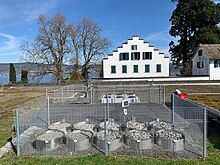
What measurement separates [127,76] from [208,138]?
130 feet

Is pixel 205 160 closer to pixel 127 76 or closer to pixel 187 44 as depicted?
pixel 127 76

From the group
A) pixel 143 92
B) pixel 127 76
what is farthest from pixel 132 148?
pixel 127 76

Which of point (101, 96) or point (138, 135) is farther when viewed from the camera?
point (101, 96)

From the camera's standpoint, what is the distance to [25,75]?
5103cm

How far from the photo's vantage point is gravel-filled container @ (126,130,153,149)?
8406 millimetres

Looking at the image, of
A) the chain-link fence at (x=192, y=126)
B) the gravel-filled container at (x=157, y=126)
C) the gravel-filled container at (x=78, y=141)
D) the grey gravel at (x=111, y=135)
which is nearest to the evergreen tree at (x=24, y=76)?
the chain-link fence at (x=192, y=126)

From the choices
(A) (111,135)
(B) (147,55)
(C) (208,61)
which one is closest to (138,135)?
(A) (111,135)

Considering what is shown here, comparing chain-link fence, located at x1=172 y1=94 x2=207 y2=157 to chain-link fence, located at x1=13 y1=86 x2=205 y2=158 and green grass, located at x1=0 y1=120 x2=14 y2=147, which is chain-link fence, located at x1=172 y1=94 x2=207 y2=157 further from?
green grass, located at x1=0 y1=120 x2=14 y2=147

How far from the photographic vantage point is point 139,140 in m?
8.38

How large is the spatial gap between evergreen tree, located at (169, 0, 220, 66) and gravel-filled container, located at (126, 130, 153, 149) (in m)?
51.4

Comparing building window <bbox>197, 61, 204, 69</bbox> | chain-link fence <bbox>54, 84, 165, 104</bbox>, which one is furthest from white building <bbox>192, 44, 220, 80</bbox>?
chain-link fence <bbox>54, 84, 165, 104</bbox>

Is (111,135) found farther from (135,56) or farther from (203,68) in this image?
(203,68)

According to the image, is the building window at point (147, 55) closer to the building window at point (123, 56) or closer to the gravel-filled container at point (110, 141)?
the building window at point (123, 56)

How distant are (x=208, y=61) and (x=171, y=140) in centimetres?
4156
